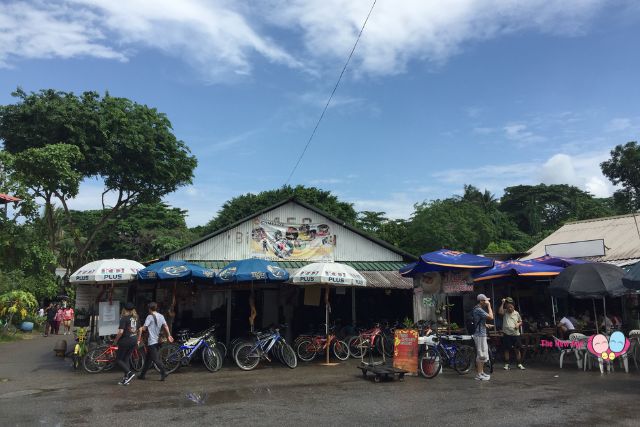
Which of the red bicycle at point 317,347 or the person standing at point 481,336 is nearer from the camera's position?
the person standing at point 481,336

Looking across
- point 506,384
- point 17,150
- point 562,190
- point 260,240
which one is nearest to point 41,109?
point 17,150

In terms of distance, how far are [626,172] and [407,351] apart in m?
28.5

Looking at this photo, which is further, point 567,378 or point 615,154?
point 615,154

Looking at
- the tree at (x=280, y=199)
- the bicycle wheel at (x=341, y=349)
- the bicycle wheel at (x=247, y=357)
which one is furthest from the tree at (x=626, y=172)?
the bicycle wheel at (x=247, y=357)

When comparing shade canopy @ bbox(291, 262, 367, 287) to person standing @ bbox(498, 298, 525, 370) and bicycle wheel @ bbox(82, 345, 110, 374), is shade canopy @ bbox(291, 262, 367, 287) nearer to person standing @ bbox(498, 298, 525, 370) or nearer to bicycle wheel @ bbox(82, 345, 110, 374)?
person standing @ bbox(498, 298, 525, 370)

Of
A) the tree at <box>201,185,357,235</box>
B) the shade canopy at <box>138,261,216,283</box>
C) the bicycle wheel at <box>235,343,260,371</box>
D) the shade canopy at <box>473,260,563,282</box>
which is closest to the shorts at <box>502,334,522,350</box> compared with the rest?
the shade canopy at <box>473,260,563,282</box>

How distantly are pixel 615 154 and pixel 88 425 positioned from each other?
35084 mm

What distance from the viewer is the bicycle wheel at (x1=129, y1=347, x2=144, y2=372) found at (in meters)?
11.8

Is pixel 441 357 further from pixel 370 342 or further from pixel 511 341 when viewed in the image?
pixel 370 342

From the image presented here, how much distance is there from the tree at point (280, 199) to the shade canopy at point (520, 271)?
2439 centimetres

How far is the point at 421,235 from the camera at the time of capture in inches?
1425

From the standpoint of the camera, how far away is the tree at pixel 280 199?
3844cm

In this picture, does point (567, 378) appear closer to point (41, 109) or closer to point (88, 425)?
point (88, 425)

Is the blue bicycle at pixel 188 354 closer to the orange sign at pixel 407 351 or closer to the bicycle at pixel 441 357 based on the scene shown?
the orange sign at pixel 407 351
